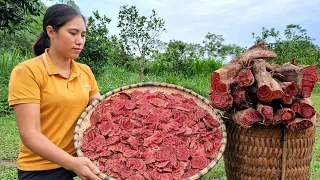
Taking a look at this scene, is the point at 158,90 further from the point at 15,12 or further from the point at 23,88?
the point at 15,12

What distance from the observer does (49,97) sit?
5.56 ft

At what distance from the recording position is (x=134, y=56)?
8078mm

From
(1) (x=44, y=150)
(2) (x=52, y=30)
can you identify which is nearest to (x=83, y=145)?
(1) (x=44, y=150)

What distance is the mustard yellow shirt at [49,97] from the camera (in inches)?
64.0

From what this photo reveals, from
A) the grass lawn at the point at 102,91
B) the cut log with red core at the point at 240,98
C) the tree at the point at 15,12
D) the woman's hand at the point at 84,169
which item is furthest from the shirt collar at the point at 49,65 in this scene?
the tree at the point at 15,12

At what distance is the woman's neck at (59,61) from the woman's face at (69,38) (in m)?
0.03

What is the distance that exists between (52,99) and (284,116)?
3.65 feet

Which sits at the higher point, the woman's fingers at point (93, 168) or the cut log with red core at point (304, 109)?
the cut log with red core at point (304, 109)

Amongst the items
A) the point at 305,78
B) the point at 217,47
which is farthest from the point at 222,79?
the point at 217,47

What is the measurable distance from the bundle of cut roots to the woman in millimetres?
697

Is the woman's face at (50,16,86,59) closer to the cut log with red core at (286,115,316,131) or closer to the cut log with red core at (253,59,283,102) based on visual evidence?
the cut log with red core at (253,59,283,102)

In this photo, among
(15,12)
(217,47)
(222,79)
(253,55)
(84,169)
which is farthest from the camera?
(217,47)

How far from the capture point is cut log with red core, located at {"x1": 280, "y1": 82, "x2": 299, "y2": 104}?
188 centimetres

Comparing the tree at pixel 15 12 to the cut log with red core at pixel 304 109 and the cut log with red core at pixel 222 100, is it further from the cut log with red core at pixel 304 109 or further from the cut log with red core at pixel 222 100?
the cut log with red core at pixel 304 109
